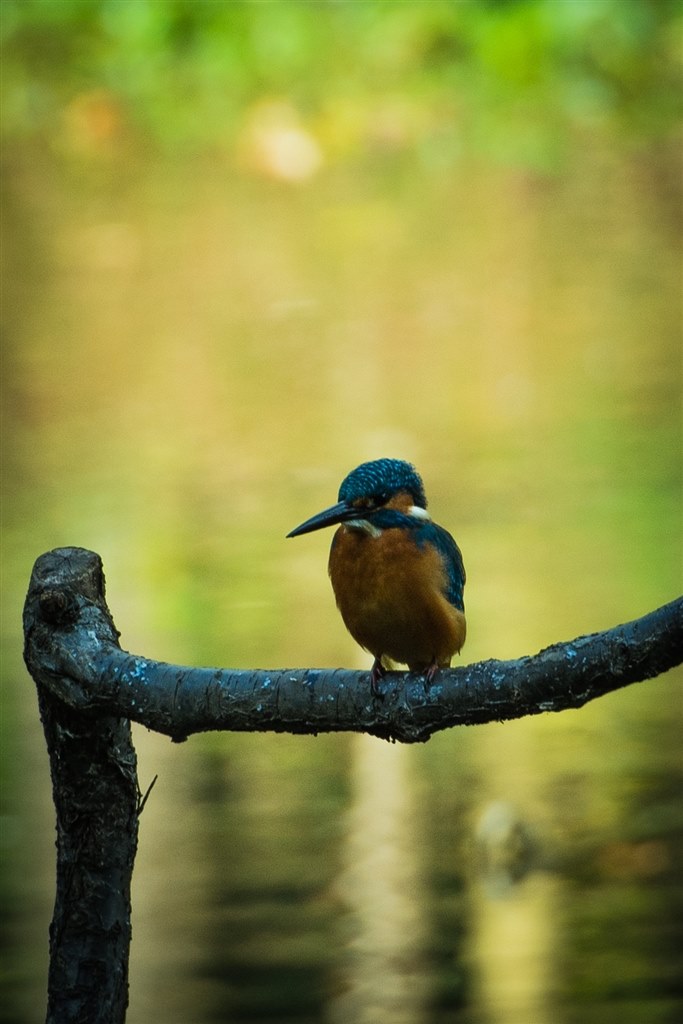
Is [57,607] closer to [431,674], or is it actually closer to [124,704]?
[124,704]

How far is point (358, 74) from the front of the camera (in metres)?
9.37

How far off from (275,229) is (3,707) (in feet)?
14.2

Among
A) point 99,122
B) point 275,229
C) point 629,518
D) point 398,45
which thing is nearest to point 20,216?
point 99,122

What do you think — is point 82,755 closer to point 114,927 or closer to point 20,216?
point 114,927

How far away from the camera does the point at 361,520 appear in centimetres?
294

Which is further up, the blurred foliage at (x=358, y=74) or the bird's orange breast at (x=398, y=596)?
the blurred foliage at (x=358, y=74)

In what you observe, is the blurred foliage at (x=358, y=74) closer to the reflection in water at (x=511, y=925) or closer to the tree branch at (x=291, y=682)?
the reflection in water at (x=511, y=925)

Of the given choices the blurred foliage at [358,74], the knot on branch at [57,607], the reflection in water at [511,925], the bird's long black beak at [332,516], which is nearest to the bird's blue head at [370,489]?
the bird's long black beak at [332,516]

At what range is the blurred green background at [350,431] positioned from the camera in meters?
4.03

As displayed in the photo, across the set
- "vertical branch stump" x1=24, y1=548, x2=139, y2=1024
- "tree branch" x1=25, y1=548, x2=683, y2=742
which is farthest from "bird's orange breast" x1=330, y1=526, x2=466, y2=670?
"vertical branch stump" x1=24, y1=548, x2=139, y2=1024

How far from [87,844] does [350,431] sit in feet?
15.3

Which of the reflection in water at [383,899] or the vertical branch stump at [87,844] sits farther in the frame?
the reflection in water at [383,899]

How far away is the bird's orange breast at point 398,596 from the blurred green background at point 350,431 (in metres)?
1.10

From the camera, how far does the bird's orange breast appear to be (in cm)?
292
